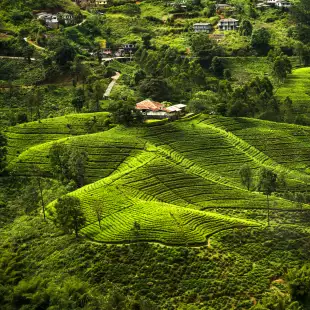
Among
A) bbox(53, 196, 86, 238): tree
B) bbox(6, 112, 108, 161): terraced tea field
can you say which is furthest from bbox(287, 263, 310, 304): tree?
bbox(6, 112, 108, 161): terraced tea field

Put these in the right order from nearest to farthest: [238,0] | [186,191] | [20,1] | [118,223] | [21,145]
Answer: [118,223] < [186,191] < [21,145] < [20,1] < [238,0]

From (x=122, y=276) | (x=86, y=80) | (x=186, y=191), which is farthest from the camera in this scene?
(x=86, y=80)

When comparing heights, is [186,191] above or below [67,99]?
below

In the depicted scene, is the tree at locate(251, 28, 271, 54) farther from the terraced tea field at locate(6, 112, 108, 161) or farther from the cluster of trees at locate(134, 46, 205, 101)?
the terraced tea field at locate(6, 112, 108, 161)

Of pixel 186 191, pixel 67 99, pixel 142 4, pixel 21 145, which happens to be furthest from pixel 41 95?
pixel 142 4

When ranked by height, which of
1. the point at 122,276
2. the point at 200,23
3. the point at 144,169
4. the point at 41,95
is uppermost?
the point at 200,23

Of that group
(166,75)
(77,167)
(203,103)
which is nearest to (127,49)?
(166,75)

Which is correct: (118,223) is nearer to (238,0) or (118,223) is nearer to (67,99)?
(67,99)

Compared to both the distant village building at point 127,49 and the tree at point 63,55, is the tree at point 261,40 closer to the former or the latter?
the distant village building at point 127,49
